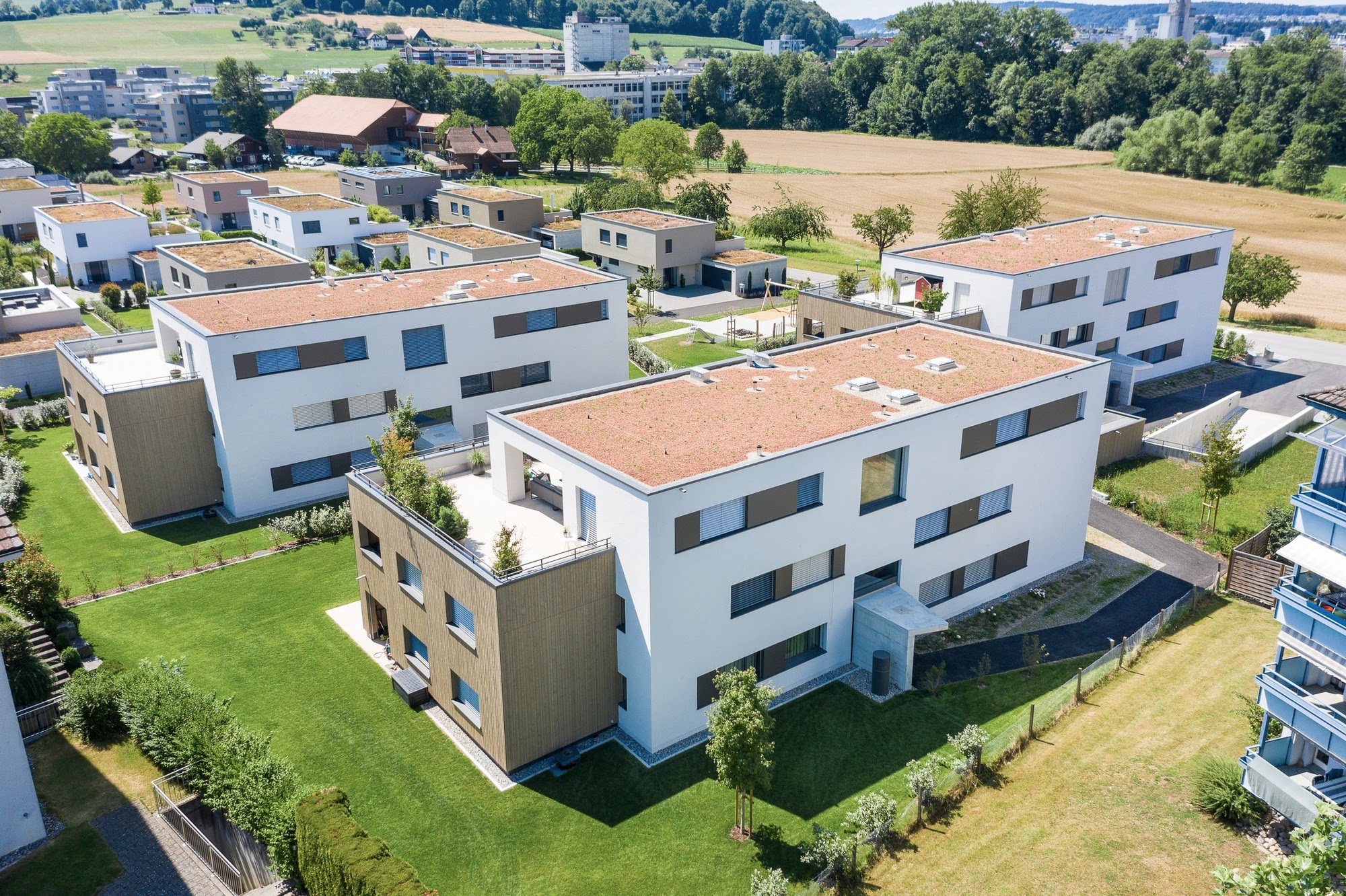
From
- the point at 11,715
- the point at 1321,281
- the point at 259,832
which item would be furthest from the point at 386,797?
the point at 1321,281

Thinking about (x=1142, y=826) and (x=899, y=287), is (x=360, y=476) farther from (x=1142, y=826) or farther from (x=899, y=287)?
(x=899, y=287)

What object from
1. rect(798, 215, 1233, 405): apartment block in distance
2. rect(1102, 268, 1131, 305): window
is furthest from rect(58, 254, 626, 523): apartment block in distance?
rect(1102, 268, 1131, 305): window

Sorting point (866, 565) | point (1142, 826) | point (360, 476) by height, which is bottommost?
point (1142, 826)

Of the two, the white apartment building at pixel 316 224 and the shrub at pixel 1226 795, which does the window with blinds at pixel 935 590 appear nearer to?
the shrub at pixel 1226 795

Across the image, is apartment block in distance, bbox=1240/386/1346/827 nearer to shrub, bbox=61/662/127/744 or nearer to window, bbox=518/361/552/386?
shrub, bbox=61/662/127/744

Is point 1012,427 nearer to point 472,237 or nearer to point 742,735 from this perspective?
point 742,735
